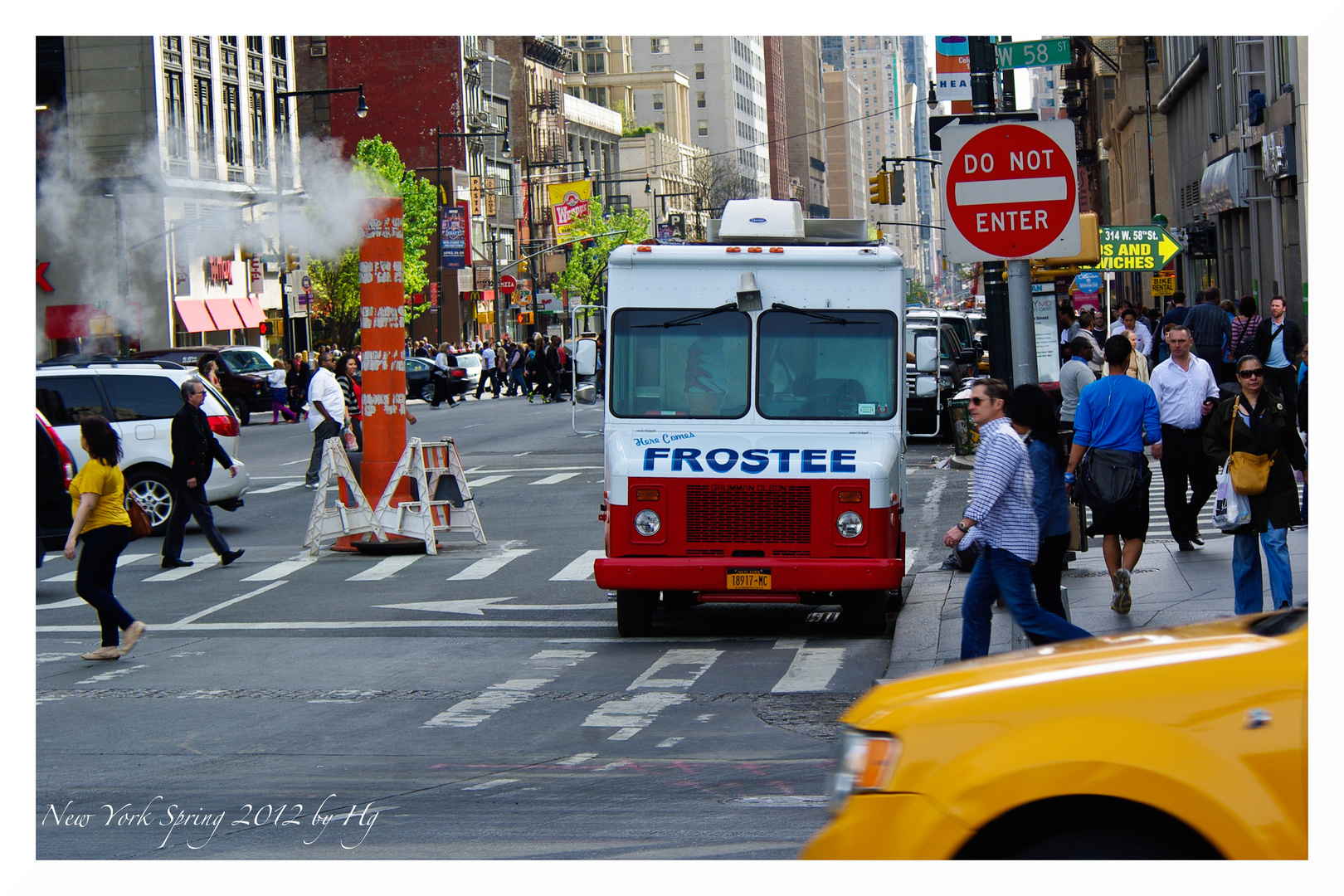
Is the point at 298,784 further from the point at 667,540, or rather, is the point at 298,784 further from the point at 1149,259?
the point at 1149,259

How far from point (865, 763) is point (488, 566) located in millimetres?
11617

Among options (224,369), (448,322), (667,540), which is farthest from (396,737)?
(448,322)

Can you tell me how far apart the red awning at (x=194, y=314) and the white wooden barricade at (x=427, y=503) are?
156 feet

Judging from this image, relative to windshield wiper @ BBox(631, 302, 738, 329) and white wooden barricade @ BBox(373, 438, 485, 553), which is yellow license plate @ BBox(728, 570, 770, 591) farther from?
white wooden barricade @ BBox(373, 438, 485, 553)

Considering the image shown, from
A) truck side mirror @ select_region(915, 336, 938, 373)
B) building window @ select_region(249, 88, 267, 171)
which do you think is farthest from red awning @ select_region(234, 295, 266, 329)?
truck side mirror @ select_region(915, 336, 938, 373)

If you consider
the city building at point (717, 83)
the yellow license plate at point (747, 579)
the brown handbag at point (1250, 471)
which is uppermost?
the city building at point (717, 83)

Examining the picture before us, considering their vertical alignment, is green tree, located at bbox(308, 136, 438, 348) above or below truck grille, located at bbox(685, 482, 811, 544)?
above

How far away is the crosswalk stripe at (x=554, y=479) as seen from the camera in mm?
→ 22984

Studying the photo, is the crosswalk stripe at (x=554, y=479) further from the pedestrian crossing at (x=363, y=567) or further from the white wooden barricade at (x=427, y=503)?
the pedestrian crossing at (x=363, y=567)

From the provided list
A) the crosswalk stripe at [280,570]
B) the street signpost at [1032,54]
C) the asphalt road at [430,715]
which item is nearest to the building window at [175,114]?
the asphalt road at [430,715]

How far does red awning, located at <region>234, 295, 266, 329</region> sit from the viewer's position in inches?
2594

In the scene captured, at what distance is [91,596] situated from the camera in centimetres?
1102

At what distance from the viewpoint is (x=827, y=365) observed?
1168 centimetres

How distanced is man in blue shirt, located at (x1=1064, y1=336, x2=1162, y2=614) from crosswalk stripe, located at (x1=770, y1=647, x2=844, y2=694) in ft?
7.06
